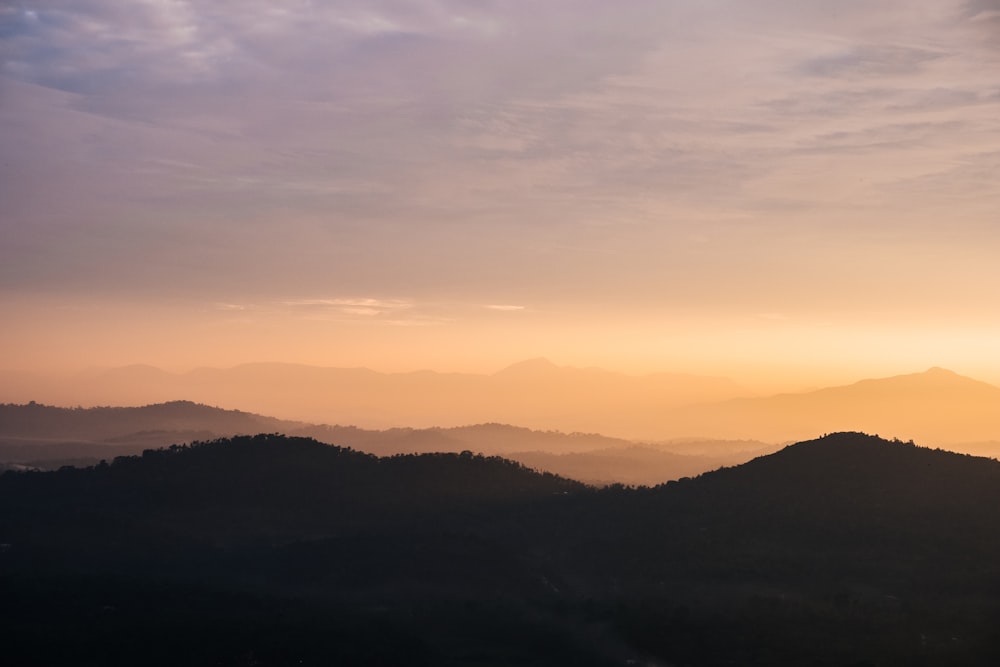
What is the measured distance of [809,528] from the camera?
141 m

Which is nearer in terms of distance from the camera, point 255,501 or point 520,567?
point 520,567

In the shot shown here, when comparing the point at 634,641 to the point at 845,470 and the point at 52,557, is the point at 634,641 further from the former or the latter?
the point at 52,557

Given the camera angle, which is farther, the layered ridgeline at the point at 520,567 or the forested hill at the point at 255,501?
the forested hill at the point at 255,501

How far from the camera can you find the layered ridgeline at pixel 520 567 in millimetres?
98062

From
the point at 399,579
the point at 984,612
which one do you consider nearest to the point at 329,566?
the point at 399,579

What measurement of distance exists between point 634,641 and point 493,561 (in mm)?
39491

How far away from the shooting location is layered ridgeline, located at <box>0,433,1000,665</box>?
98062mm

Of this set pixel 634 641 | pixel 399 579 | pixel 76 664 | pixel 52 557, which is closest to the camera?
pixel 76 664

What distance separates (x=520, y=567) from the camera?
136m

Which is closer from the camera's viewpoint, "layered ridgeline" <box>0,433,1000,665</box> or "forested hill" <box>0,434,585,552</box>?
"layered ridgeline" <box>0,433,1000,665</box>

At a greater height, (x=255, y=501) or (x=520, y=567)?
(x=255, y=501)

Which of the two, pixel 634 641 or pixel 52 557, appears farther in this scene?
pixel 52 557

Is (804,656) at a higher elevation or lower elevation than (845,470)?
lower

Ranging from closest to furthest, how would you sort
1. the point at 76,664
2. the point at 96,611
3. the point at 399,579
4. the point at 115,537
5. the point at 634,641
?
the point at 76,664 → the point at 634,641 → the point at 96,611 → the point at 399,579 → the point at 115,537
